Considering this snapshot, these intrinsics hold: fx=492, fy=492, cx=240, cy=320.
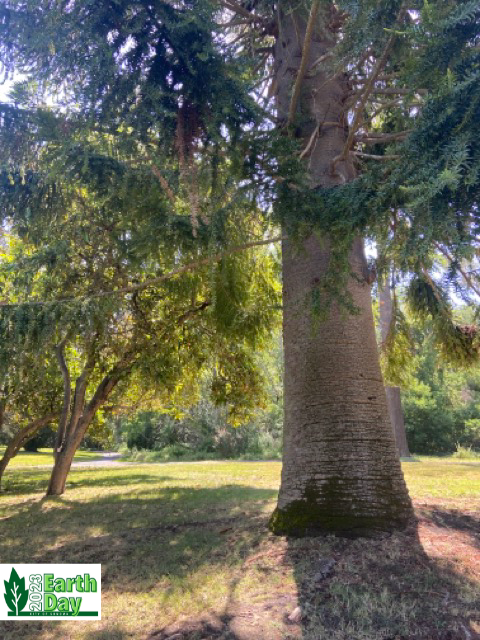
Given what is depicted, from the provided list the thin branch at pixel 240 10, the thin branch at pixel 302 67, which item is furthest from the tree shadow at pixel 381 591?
the thin branch at pixel 240 10

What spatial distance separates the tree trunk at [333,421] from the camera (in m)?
4.81

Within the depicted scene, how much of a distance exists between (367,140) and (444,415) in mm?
25866

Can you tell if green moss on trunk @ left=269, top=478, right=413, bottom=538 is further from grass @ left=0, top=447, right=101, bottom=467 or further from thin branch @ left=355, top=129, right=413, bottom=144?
grass @ left=0, top=447, right=101, bottom=467

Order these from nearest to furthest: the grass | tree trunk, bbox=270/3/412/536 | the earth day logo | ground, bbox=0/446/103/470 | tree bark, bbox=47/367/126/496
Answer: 1. the earth day logo
2. tree trunk, bbox=270/3/412/536
3. tree bark, bbox=47/367/126/496
4. ground, bbox=0/446/103/470
5. the grass

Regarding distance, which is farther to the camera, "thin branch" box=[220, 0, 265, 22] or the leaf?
"thin branch" box=[220, 0, 265, 22]

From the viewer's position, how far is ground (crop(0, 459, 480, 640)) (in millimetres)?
3275

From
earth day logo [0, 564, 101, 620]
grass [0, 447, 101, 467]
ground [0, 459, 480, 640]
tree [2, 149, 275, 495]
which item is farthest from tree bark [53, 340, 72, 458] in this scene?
grass [0, 447, 101, 467]

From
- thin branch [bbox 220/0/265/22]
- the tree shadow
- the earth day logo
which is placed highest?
thin branch [bbox 220/0/265/22]

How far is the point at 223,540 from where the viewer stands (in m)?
5.42

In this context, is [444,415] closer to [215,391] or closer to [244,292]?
[215,391]

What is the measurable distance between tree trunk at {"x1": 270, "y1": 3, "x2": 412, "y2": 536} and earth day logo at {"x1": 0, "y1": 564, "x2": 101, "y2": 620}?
6.26 ft

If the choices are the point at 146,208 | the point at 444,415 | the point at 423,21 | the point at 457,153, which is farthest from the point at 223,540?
the point at 444,415

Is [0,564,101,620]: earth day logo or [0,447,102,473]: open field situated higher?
[0,564,101,620]: earth day logo

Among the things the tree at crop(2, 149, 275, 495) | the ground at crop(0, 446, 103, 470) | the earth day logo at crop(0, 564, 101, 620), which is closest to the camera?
the earth day logo at crop(0, 564, 101, 620)
